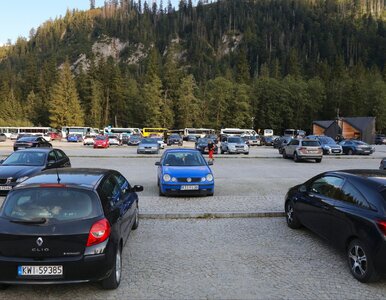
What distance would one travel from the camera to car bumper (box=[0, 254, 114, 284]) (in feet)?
15.0

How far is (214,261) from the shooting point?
634 centimetres

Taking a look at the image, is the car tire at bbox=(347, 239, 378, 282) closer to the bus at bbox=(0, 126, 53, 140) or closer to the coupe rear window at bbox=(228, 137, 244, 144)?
the coupe rear window at bbox=(228, 137, 244, 144)

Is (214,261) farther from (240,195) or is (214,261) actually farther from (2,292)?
(240,195)

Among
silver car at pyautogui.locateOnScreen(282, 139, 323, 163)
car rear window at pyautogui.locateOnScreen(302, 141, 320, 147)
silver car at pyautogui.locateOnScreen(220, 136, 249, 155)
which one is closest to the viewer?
silver car at pyautogui.locateOnScreen(282, 139, 323, 163)

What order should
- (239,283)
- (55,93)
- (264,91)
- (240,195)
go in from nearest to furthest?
1. (239,283)
2. (240,195)
3. (55,93)
4. (264,91)

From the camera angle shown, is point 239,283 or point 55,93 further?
point 55,93

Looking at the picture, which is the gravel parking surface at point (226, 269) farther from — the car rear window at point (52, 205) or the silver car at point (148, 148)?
the silver car at point (148, 148)

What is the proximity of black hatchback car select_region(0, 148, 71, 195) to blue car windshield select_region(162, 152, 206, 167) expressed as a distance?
Answer: 423 cm

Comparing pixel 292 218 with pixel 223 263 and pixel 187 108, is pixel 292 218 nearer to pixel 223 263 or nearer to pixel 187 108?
pixel 223 263

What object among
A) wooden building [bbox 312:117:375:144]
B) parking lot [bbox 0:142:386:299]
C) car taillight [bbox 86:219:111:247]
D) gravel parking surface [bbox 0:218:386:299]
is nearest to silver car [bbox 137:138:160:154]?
parking lot [bbox 0:142:386:299]

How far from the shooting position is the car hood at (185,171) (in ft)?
39.1

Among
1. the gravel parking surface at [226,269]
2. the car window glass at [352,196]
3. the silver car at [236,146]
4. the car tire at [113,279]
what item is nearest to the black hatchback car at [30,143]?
the silver car at [236,146]

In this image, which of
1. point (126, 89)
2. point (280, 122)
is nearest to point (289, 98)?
point (280, 122)

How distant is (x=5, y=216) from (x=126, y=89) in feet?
351
